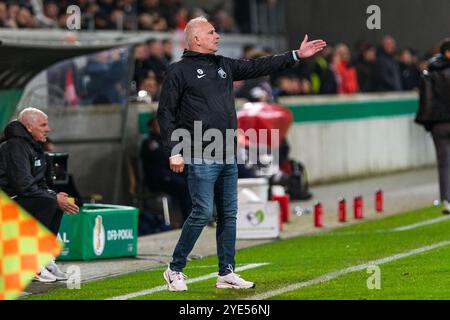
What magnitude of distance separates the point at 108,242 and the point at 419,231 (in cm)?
364

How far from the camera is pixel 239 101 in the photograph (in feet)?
70.3

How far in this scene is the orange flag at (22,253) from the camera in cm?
912

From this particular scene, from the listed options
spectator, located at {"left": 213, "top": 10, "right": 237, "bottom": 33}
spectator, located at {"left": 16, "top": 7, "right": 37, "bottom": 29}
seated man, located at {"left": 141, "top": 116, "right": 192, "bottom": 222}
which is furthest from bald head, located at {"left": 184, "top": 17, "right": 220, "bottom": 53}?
spectator, located at {"left": 213, "top": 10, "right": 237, "bottom": 33}

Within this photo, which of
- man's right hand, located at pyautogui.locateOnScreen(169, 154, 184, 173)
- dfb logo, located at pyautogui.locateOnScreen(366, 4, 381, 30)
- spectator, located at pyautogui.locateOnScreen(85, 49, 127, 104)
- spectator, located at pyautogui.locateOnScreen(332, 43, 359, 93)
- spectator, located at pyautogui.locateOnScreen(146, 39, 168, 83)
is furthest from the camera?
spectator, located at pyautogui.locateOnScreen(332, 43, 359, 93)

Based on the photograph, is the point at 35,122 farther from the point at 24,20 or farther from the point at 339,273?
the point at 24,20

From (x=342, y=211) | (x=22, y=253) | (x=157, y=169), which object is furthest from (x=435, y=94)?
(x=22, y=253)

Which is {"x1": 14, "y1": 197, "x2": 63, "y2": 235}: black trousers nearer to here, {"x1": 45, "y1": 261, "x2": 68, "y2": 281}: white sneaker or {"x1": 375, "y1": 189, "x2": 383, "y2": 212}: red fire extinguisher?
{"x1": 45, "y1": 261, "x2": 68, "y2": 281}: white sneaker

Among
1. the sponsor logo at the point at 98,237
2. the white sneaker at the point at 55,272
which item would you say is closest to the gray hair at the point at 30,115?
the white sneaker at the point at 55,272

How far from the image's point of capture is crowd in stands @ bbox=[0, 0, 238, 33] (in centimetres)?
2181

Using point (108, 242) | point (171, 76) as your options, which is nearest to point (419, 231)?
point (108, 242)

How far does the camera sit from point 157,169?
1903 centimetres

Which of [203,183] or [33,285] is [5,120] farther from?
[203,183]

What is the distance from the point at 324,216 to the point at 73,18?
210 inches

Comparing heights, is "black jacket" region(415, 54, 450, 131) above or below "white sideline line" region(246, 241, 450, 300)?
above
